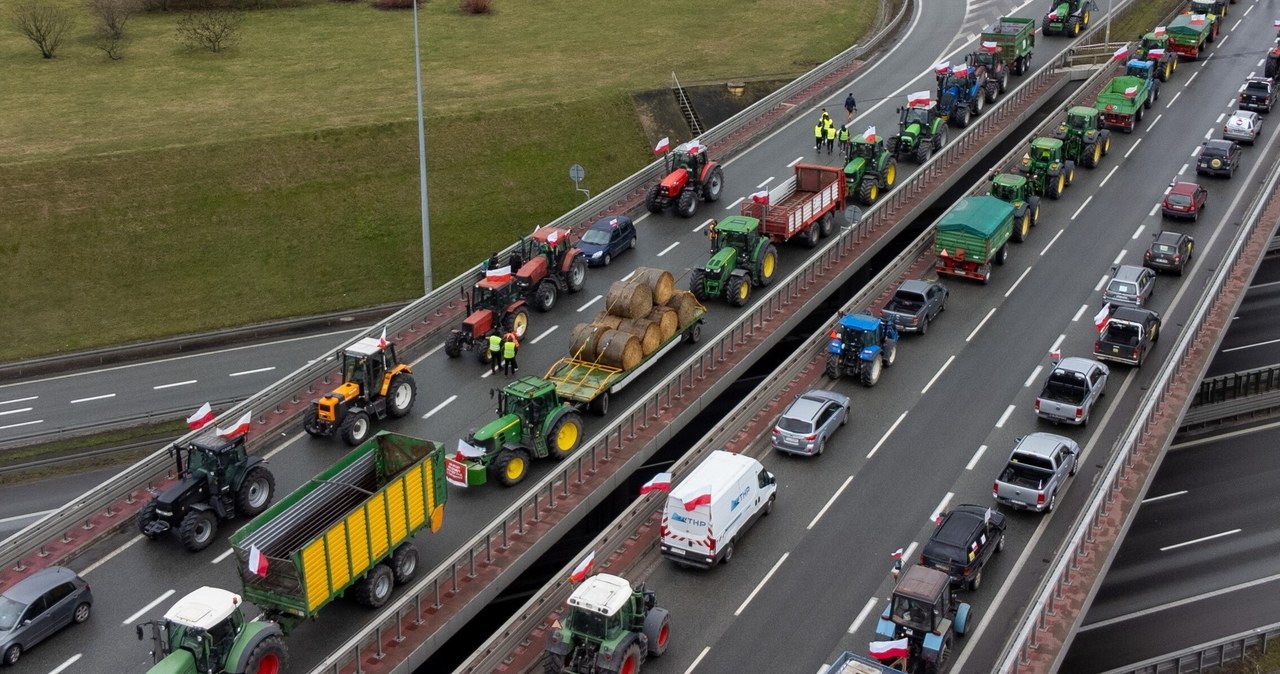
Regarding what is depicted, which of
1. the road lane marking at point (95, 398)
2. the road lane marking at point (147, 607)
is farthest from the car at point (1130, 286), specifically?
the road lane marking at point (95, 398)

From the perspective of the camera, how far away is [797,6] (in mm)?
90500

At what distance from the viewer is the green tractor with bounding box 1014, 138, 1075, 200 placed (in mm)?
53250

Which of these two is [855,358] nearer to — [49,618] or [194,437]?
[194,437]

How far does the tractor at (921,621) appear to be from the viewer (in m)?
26.7

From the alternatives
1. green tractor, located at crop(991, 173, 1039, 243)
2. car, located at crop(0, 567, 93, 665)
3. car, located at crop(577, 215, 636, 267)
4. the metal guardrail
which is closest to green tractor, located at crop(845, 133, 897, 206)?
green tractor, located at crop(991, 173, 1039, 243)

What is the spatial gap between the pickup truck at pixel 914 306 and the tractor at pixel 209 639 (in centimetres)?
2402

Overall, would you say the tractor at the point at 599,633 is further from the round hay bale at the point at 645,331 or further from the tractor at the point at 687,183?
the tractor at the point at 687,183

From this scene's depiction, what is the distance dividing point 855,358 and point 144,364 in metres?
30.3

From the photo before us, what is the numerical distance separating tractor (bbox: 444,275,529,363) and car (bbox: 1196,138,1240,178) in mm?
32028

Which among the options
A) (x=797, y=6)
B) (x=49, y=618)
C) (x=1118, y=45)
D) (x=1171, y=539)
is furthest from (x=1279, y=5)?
(x=49, y=618)

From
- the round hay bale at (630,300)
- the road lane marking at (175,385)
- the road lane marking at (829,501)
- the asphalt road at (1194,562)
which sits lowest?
the asphalt road at (1194,562)

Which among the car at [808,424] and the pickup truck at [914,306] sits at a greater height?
the pickup truck at [914,306]

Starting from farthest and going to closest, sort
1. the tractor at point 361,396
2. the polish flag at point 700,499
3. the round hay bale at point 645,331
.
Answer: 1. the round hay bale at point 645,331
2. the tractor at point 361,396
3. the polish flag at point 700,499

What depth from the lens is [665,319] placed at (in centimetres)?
4025
